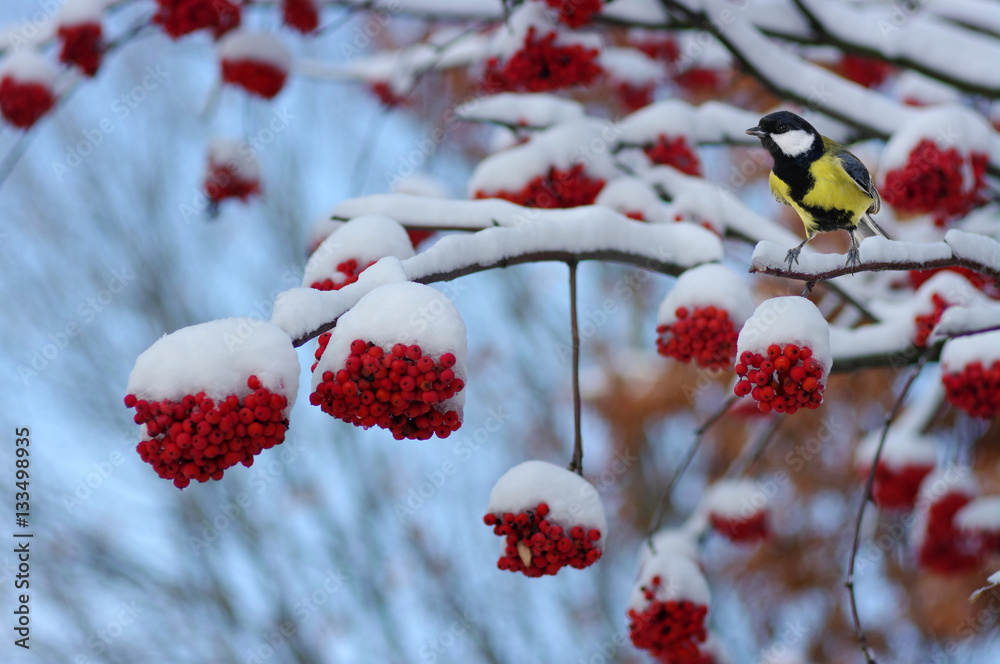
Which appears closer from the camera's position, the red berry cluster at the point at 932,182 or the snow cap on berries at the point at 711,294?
the snow cap on berries at the point at 711,294

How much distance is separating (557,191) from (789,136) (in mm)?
807

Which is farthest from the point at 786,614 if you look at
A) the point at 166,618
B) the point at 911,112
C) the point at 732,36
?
the point at 166,618

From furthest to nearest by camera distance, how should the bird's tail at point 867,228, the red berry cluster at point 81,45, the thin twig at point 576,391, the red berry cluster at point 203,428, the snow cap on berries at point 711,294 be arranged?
the red berry cluster at point 81,45 → the bird's tail at point 867,228 → the snow cap on berries at point 711,294 → the thin twig at point 576,391 → the red berry cluster at point 203,428

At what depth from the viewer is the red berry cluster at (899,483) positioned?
3.19 m

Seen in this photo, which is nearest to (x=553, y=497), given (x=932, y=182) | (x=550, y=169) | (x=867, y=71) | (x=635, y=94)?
(x=550, y=169)

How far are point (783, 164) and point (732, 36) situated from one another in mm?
851

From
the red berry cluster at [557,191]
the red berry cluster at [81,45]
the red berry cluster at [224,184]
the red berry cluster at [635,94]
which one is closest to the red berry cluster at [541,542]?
the red berry cluster at [557,191]

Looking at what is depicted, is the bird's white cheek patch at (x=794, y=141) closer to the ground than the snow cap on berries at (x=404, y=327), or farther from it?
closer to the ground

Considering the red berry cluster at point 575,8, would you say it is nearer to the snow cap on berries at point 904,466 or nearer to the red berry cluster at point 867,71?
the snow cap on berries at point 904,466

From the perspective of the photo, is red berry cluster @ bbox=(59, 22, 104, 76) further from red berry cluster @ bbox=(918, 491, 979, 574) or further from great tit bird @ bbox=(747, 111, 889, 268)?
red berry cluster @ bbox=(918, 491, 979, 574)

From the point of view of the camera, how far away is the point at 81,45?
281 centimetres

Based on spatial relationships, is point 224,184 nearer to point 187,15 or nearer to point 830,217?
point 187,15

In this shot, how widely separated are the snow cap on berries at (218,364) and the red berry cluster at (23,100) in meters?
2.12

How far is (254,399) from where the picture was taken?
1.26 m
